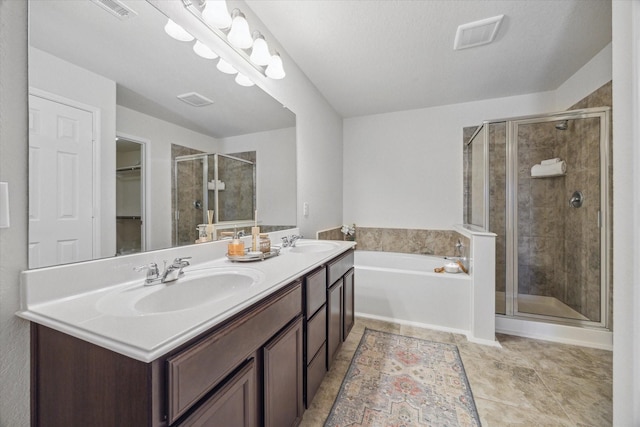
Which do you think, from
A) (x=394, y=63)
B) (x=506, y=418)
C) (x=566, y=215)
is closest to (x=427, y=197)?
(x=566, y=215)

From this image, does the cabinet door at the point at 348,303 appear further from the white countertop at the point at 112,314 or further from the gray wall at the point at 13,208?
the gray wall at the point at 13,208

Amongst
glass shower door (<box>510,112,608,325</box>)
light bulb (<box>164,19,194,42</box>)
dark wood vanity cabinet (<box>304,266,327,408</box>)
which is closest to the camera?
light bulb (<box>164,19,194,42</box>)

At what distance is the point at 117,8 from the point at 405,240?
3176mm

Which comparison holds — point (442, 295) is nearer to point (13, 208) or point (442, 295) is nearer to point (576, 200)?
point (576, 200)

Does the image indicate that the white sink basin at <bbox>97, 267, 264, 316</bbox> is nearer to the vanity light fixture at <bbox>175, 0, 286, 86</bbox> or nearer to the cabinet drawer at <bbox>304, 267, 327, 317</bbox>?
the cabinet drawer at <bbox>304, 267, 327, 317</bbox>

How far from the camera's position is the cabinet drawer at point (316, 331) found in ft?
4.03

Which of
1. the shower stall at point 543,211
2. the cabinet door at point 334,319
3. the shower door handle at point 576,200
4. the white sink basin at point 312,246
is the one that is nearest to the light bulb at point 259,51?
the white sink basin at point 312,246

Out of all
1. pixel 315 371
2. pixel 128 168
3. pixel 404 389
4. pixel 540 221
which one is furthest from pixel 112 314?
pixel 540 221

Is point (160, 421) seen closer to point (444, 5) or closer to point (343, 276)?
point (343, 276)

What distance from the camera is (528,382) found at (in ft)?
5.13

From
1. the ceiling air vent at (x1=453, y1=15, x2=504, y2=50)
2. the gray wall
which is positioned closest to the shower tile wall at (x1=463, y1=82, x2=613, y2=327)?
the ceiling air vent at (x1=453, y1=15, x2=504, y2=50)

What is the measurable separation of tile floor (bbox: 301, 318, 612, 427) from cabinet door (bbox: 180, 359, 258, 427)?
654 mm

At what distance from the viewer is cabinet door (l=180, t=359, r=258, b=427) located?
61 cm

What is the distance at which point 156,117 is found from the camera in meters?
1.09
